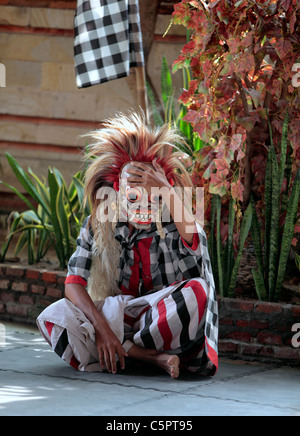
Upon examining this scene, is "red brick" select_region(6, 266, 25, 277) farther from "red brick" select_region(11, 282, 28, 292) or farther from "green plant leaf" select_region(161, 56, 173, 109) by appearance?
"green plant leaf" select_region(161, 56, 173, 109)

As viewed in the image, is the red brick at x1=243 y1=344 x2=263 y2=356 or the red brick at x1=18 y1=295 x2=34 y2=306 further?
the red brick at x1=18 y1=295 x2=34 y2=306

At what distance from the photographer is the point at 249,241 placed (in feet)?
12.9

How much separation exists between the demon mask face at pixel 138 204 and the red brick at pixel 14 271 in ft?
5.24

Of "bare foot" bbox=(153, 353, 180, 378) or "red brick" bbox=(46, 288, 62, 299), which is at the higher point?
"red brick" bbox=(46, 288, 62, 299)

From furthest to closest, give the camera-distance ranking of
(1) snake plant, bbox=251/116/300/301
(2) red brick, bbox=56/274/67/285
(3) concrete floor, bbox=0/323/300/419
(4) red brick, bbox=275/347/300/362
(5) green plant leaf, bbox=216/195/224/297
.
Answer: (2) red brick, bbox=56/274/67/285 < (5) green plant leaf, bbox=216/195/224/297 < (1) snake plant, bbox=251/116/300/301 < (4) red brick, bbox=275/347/300/362 < (3) concrete floor, bbox=0/323/300/419

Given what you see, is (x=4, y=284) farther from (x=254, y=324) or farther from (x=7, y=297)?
(x=254, y=324)

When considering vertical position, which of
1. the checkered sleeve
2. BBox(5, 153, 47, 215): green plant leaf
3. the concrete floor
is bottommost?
the concrete floor

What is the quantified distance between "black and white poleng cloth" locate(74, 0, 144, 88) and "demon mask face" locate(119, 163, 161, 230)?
140cm

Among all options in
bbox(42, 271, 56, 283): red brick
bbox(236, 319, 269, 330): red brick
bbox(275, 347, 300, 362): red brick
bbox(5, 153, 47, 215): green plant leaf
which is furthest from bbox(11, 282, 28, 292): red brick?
bbox(275, 347, 300, 362): red brick

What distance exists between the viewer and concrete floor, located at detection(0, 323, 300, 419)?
7.99 ft

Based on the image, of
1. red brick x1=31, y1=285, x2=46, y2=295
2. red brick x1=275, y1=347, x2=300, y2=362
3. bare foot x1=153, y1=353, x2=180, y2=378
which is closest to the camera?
bare foot x1=153, y1=353, x2=180, y2=378

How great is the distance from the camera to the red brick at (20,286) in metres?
4.55

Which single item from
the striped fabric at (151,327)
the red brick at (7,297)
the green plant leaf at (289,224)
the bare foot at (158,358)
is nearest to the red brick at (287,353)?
the green plant leaf at (289,224)

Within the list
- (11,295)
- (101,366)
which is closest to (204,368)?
(101,366)
